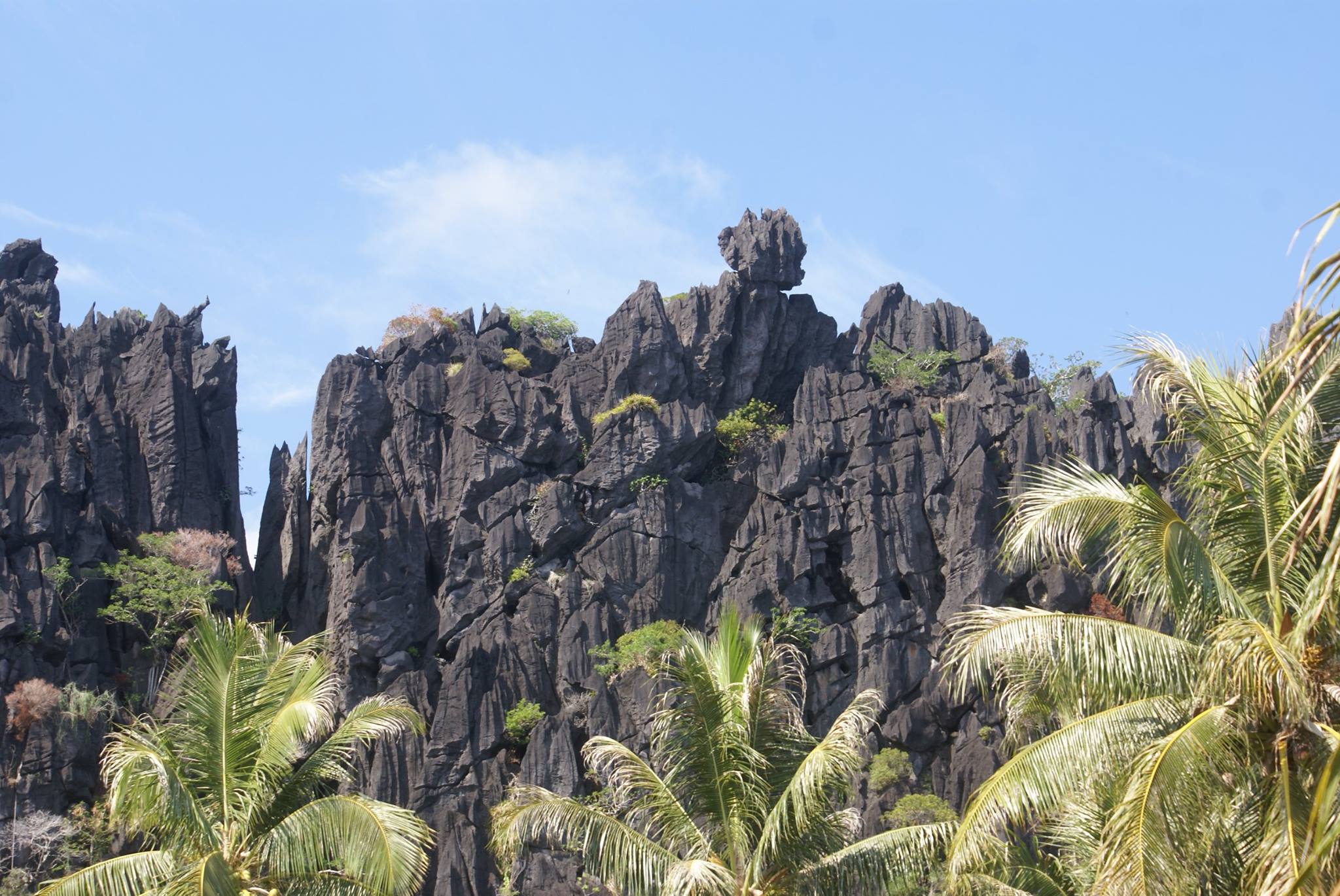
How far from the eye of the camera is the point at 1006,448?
51.2 metres

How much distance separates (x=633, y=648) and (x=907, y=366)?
16.4 metres

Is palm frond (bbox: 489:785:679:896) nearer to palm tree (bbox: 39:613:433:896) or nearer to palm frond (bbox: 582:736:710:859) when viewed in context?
palm frond (bbox: 582:736:710:859)

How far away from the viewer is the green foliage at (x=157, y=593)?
162 ft

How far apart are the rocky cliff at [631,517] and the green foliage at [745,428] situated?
530 millimetres

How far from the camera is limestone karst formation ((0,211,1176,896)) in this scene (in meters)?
45.2

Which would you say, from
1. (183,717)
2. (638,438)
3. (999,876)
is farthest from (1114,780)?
(638,438)

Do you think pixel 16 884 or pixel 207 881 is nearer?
pixel 207 881

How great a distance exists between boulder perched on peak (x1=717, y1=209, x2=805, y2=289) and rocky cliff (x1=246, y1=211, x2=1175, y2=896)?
151 millimetres

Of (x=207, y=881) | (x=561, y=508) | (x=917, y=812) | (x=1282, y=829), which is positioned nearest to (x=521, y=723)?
(x=561, y=508)

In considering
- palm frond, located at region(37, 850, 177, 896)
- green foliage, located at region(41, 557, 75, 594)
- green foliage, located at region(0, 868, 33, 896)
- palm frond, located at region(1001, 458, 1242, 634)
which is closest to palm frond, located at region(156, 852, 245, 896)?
palm frond, located at region(37, 850, 177, 896)

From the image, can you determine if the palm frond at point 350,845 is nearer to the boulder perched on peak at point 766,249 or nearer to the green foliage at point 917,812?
the green foliage at point 917,812

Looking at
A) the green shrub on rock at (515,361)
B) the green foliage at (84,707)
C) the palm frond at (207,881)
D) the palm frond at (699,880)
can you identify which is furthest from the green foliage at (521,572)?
the palm frond at (207,881)

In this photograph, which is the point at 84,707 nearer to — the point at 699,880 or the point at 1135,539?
the point at 699,880

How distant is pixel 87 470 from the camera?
53.3 metres
